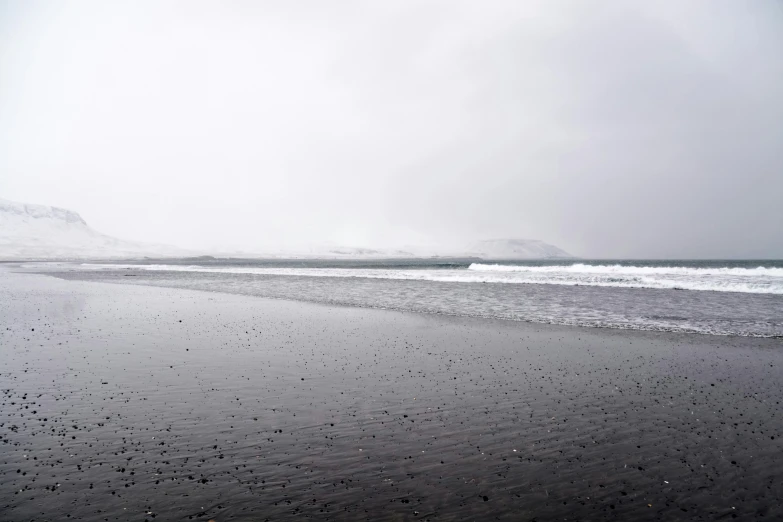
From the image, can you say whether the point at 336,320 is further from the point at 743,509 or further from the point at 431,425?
the point at 743,509

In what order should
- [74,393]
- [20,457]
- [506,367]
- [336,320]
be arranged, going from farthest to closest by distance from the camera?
[336,320], [506,367], [74,393], [20,457]

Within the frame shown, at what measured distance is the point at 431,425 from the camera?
8.83m

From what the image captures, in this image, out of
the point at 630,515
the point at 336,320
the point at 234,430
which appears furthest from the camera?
the point at 336,320

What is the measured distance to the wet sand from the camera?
19.8ft

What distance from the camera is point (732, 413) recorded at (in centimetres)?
968

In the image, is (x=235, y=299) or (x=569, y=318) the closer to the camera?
(x=569, y=318)

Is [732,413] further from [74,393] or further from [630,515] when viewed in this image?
[74,393]

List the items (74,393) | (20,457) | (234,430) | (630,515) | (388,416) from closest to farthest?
(630,515)
(20,457)
(234,430)
(388,416)
(74,393)

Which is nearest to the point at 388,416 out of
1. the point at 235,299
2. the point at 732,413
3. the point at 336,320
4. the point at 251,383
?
the point at 251,383

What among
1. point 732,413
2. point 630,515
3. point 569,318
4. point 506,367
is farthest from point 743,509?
point 569,318

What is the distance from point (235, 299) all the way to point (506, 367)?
23759 mm

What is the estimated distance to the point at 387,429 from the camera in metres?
8.53

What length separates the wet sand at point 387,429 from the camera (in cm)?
603

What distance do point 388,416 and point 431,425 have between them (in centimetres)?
97
